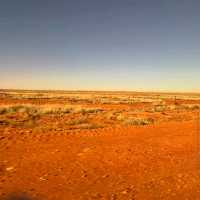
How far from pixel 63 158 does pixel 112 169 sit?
74.5 inches

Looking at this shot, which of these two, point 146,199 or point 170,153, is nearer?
point 146,199

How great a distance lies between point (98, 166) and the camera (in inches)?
358

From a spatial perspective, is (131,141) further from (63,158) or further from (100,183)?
(100,183)

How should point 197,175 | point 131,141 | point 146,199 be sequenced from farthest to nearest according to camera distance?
point 131,141
point 197,175
point 146,199

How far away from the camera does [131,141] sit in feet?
A: 43.4

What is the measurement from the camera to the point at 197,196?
665 cm

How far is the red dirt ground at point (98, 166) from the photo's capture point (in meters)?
6.88

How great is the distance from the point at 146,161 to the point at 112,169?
4.83ft

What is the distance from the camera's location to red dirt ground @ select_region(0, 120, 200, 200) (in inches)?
271

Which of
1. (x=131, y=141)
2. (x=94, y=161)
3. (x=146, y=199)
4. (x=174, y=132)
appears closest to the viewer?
(x=146, y=199)

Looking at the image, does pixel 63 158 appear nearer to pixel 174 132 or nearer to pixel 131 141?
pixel 131 141

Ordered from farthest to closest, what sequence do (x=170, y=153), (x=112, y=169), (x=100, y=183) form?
(x=170, y=153) → (x=112, y=169) → (x=100, y=183)

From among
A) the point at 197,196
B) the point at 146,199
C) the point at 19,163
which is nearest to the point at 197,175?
the point at 197,196

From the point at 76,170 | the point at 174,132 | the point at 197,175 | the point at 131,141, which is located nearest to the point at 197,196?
the point at 197,175
